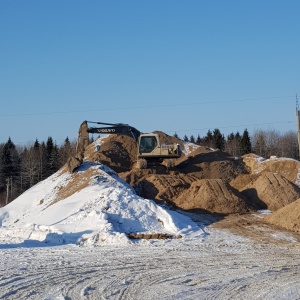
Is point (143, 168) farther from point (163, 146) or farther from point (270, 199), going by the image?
point (270, 199)

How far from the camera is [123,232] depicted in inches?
746

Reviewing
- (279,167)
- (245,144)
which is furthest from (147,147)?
Answer: (245,144)

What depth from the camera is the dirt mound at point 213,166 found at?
3578cm

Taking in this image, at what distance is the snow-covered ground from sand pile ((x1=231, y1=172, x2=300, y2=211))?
522cm

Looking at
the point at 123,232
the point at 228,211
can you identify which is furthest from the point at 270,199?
the point at 123,232

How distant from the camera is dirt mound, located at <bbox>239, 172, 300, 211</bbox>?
26.4 m

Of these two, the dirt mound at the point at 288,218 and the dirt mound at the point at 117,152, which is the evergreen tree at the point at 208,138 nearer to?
the dirt mound at the point at 117,152

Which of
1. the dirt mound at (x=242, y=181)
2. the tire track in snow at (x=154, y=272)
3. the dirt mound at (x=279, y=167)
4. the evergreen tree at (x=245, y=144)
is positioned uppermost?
the evergreen tree at (x=245, y=144)

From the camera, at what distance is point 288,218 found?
835 inches

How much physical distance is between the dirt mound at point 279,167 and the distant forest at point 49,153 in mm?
28494

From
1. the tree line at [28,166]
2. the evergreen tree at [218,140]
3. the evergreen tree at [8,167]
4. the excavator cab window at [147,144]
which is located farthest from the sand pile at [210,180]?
the evergreen tree at [218,140]

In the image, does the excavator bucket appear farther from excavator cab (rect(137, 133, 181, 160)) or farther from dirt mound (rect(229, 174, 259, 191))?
dirt mound (rect(229, 174, 259, 191))

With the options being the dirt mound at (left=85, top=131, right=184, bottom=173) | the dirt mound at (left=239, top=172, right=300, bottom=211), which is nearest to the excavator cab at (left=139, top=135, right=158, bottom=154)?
the dirt mound at (left=85, top=131, right=184, bottom=173)

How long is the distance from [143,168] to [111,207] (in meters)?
14.0
